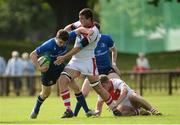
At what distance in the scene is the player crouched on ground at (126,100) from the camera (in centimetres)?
1966

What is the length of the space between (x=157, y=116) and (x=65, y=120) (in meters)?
2.06

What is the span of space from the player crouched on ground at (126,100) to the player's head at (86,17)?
1.33 metres

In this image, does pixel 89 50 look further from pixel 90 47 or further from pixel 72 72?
pixel 72 72

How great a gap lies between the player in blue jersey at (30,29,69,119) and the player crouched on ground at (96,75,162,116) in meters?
1.01

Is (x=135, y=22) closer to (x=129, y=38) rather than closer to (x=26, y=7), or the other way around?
(x=129, y=38)

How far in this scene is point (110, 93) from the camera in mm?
19828

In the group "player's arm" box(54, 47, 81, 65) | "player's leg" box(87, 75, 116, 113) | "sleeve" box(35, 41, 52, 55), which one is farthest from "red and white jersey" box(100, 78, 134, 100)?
"sleeve" box(35, 41, 52, 55)

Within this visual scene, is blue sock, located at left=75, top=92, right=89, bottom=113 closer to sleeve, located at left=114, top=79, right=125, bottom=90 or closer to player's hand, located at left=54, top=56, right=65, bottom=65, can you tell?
sleeve, located at left=114, top=79, right=125, bottom=90

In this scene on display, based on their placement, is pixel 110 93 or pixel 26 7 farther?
pixel 26 7

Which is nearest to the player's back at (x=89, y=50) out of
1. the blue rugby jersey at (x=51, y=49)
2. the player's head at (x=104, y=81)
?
the blue rugby jersey at (x=51, y=49)

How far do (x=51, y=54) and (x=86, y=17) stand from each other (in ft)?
3.77

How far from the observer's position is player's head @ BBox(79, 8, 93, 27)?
61.7 ft

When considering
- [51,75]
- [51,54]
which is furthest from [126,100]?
[51,54]

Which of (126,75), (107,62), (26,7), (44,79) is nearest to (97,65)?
(107,62)
